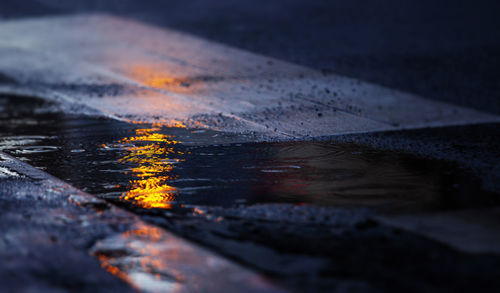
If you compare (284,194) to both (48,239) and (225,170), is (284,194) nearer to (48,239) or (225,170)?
(225,170)

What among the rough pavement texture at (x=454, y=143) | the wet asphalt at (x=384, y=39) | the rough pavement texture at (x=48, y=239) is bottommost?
the rough pavement texture at (x=48, y=239)

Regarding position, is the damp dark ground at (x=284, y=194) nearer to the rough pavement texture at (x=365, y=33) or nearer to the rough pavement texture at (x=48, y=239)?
the rough pavement texture at (x=48, y=239)

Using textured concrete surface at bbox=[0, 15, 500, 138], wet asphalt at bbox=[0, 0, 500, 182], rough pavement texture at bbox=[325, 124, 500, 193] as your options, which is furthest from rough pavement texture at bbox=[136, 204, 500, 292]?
textured concrete surface at bbox=[0, 15, 500, 138]

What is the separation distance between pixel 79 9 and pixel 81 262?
13.7 m

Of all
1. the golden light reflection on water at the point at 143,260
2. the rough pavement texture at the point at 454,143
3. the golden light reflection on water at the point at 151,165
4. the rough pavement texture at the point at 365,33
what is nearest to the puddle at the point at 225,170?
the golden light reflection on water at the point at 151,165

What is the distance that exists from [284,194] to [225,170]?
0.75 metres

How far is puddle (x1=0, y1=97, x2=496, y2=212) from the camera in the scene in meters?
4.38

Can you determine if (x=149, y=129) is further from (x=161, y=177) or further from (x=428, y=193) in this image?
(x=428, y=193)

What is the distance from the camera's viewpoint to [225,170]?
201 inches

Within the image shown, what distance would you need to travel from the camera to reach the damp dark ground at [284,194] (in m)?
3.27

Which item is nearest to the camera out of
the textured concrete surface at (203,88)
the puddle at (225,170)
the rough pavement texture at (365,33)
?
the puddle at (225,170)

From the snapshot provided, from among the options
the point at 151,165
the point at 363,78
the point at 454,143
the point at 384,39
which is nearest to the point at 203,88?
the point at 363,78

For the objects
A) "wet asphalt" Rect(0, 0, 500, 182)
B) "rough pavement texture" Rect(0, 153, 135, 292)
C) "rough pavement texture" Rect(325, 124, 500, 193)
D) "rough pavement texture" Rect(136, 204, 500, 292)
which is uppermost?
"wet asphalt" Rect(0, 0, 500, 182)

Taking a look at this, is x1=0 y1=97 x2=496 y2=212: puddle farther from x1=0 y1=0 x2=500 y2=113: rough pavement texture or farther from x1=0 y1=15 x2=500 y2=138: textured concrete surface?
x1=0 y1=0 x2=500 y2=113: rough pavement texture
